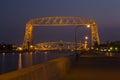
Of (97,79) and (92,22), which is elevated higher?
(92,22)

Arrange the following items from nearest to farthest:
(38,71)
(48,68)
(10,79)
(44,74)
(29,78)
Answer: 1. (10,79)
2. (29,78)
3. (38,71)
4. (44,74)
5. (48,68)

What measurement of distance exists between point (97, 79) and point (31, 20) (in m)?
168

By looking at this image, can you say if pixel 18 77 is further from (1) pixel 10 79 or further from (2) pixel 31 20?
(2) pixel 31 20

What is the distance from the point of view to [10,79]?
1011 centimetres

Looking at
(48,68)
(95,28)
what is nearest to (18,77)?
(48,68)

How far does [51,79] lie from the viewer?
746 inches

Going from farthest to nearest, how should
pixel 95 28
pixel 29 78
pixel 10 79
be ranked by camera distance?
pixel 95 28
pixel 29 78
pixel 10 79

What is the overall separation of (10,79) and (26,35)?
177 meters

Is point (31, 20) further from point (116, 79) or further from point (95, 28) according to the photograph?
point (116, 79)

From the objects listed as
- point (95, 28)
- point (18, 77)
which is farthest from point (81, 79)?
point (95, 28)

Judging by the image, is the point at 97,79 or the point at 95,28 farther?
the point at 95,28

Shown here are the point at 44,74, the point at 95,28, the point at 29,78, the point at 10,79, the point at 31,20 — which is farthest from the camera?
the point at 31,20

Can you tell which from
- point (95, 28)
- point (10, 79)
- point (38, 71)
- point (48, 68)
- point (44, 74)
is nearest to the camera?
point (10, 79)

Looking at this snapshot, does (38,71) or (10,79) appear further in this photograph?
(38,71)
